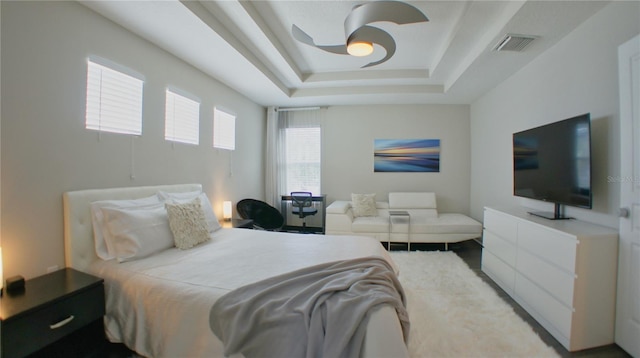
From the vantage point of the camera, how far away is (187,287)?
57.0 inches

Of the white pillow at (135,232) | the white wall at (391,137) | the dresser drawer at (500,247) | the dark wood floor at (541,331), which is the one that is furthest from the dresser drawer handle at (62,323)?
the white wall at (391,137)

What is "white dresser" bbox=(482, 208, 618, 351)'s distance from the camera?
1.69 m

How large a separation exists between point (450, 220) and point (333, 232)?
2.01 m

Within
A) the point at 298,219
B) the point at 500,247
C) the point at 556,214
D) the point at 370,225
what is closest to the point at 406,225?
the point at 370,225

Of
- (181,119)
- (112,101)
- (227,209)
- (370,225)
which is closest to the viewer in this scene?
(112,101)

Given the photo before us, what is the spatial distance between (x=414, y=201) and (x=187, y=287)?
4.13m

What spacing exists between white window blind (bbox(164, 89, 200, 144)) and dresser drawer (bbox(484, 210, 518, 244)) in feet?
12.5

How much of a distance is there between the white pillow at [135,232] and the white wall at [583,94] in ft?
12.3

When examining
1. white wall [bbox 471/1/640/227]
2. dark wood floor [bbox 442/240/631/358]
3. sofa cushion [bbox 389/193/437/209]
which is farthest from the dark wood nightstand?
white wall [bbox 471/1/640/227]

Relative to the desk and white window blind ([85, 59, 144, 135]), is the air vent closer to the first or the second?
the desk

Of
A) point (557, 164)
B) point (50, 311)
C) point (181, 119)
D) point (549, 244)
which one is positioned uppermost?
point (181, 119)

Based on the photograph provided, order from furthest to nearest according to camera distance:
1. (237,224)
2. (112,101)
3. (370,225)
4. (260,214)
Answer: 1. (260,214)
2. (370,225)
3. (237,224)
4. (112,101)

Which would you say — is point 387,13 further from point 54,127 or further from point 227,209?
point 227,209

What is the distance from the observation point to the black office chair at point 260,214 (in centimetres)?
402
